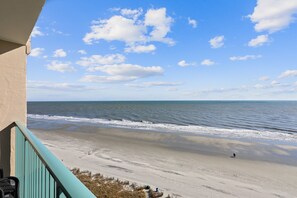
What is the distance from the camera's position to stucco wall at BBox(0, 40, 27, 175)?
3.21 meters

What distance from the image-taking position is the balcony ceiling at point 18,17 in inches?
82.1

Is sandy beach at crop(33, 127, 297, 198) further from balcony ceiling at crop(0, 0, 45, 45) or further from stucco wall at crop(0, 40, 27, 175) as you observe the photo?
balcony ceiling at crop(0, 0, 45, 45)

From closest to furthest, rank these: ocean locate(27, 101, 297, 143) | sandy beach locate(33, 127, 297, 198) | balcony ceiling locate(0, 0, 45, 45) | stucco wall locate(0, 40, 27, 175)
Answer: balcony ceiling locate(0, 0, 45, 45) < stucco wall locate(0, 40, 27, 175) < sandy beach locate(33, 127, 297, 198) < ocean locate(27, 101, 297, 143)

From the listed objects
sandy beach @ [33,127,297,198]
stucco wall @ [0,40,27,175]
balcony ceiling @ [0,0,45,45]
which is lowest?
sandy beach @ [33,127,297,198]

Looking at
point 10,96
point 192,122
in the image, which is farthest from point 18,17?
point 192,122

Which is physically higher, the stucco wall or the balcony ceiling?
the balcony ceiling

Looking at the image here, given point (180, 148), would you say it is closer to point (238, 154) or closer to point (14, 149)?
point (238, 154)

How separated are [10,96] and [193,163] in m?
9.81

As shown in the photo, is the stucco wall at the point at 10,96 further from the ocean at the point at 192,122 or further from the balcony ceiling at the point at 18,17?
the ocean at the point at 192,122

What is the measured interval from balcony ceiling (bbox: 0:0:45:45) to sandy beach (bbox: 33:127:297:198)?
242 inches

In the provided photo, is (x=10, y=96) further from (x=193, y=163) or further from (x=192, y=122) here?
(x=192, y=122)

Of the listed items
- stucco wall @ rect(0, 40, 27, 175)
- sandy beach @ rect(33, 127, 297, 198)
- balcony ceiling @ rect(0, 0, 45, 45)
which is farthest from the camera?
sandy beach @ rect(33, 127, 297, 198)

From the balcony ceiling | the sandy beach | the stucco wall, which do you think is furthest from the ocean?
the balcony ceiling

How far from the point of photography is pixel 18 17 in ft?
7.90
